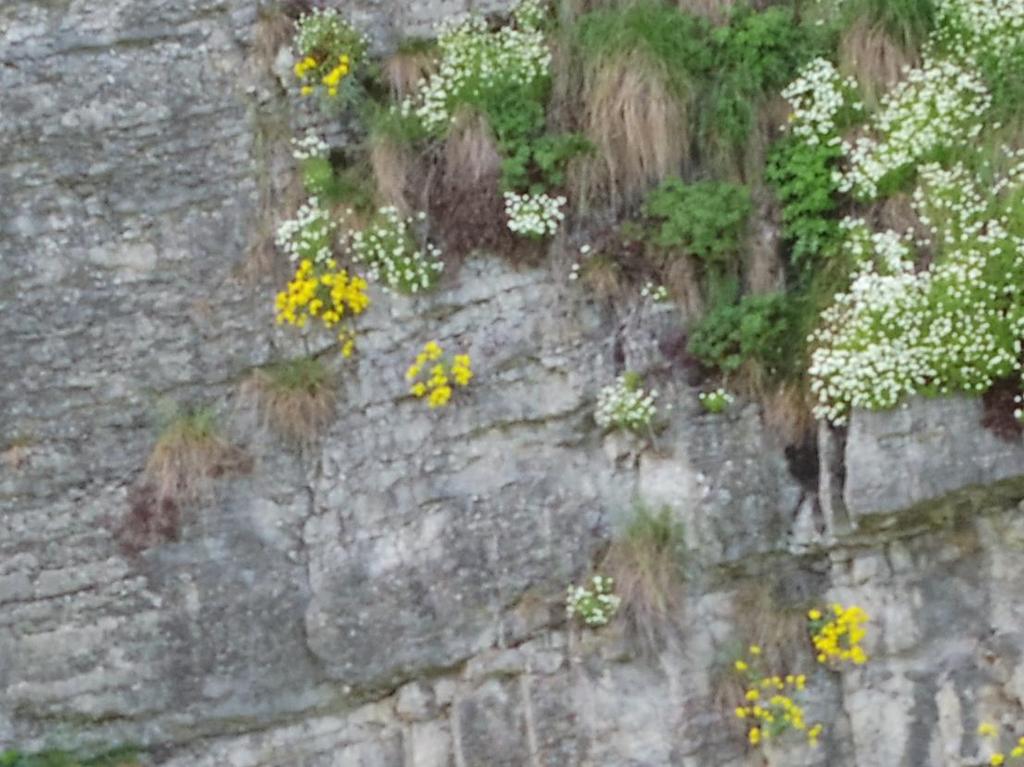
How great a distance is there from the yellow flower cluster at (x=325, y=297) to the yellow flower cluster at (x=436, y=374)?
1.00 feet

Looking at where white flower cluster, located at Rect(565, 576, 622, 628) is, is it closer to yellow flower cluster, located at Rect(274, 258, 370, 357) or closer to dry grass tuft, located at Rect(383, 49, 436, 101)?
yellow flower cluster, located at Rect(274, 258, 370, 357)

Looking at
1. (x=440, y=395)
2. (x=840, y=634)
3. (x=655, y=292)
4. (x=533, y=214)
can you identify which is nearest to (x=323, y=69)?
(x=533, y=214)

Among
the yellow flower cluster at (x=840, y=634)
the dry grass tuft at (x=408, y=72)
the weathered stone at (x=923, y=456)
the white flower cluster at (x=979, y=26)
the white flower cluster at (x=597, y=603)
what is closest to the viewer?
the weathered stone at (x=923, y=456)

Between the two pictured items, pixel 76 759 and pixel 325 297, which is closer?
pixel 76 759

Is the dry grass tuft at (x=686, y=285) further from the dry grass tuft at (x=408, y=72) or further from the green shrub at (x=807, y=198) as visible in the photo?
the dry grass tuft at (x=408, y=72)

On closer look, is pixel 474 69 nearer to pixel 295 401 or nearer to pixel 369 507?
pixel 295 401

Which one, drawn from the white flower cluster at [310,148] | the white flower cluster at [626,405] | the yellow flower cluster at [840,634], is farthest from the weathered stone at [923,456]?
the white flower cluster at [310,148]

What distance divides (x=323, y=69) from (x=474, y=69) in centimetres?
66

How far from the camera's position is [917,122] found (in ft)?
19.4

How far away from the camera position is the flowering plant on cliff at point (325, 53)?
628 cm

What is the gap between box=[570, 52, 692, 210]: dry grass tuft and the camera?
6.04 metres

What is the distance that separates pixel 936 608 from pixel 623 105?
7.76 feet

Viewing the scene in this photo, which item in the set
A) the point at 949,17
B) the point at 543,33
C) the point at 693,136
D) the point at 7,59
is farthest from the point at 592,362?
the point at 7,59

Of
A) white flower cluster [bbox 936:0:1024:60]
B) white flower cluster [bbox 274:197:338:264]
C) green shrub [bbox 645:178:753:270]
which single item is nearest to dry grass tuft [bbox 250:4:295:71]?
white flower cluster [bbox 274:197:338:264]
